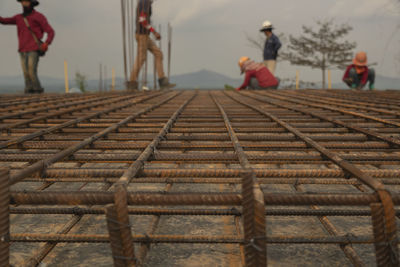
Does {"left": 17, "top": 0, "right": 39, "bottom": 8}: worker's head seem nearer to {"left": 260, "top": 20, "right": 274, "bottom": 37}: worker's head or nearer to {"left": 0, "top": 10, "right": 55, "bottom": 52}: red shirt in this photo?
{"left": 0, "top": 10, "right": 55, "bottom": 52}: red shirt

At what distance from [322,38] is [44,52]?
2062 cm

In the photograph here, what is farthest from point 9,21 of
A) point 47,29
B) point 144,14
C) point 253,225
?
point 253,225

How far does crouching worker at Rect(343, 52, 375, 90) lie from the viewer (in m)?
7.32

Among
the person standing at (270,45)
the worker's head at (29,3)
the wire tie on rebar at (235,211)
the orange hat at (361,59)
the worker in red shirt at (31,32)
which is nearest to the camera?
the wire tie on rebar at (235,211)

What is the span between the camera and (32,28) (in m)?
5.67

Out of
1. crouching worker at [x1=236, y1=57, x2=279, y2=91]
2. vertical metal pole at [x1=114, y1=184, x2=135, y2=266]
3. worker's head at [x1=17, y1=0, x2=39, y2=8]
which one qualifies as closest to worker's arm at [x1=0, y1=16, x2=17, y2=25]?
worker's head at [x1=17, y1=0, x2=39, y2=8]

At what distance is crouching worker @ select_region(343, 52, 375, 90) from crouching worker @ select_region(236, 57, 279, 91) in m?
1.86

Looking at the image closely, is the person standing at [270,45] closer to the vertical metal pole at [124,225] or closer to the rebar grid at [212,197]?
the rebar grid at [212,197]

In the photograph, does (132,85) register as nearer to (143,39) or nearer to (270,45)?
(143,39)

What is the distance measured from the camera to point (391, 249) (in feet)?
2.20

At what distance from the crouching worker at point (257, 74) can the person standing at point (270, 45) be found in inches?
39.8

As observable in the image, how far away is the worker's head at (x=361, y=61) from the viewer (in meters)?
7.26

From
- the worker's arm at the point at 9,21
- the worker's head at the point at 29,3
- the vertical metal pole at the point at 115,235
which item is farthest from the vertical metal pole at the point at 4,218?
the worker's arm at the point at 9,21

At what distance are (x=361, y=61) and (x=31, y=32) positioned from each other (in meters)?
7.22
